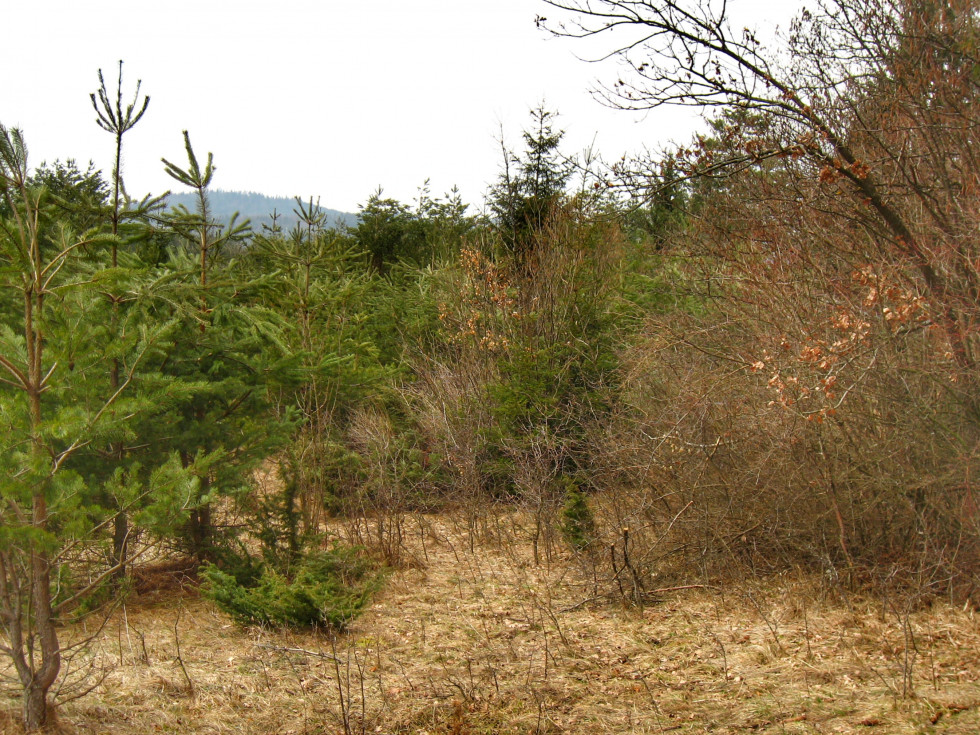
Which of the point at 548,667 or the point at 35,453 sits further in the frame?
the point at 548,667

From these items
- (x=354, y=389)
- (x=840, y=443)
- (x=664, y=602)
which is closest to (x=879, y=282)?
(x=840, y=443)

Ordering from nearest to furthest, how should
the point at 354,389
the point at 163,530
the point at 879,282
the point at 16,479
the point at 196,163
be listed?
1. the point at 16,479
2. the point at 163,530
3. the point at 879,282
4. the point at 196,163
5. the point at 354,389

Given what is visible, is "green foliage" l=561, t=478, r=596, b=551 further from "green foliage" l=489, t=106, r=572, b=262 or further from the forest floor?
"green foliage" l=489, t=106, r=572, b=262

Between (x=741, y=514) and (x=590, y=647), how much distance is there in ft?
6.17

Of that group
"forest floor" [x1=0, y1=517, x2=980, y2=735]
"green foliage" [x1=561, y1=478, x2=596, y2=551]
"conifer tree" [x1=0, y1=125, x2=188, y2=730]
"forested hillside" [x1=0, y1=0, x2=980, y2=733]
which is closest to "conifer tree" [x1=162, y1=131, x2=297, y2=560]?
"forested hillside" [x1=0, y1=0, x2=980, y2=733]

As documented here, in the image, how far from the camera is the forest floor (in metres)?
4.62

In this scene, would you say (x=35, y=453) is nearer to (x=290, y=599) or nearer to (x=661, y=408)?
(x=290, y=599)

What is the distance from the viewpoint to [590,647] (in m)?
6.00

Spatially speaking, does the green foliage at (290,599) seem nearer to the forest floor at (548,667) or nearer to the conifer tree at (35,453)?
the forest floor at (548,667)

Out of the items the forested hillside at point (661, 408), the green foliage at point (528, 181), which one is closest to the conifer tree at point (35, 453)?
the forested hillside at point (661, 408)

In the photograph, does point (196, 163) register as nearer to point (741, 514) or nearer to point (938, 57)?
point (741, 514)

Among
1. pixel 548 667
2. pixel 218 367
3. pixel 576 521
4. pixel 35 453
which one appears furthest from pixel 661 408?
pixel 35 453

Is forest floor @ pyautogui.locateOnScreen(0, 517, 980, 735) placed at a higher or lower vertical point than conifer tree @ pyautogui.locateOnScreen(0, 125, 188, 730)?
lower

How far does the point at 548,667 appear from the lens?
549 cm
